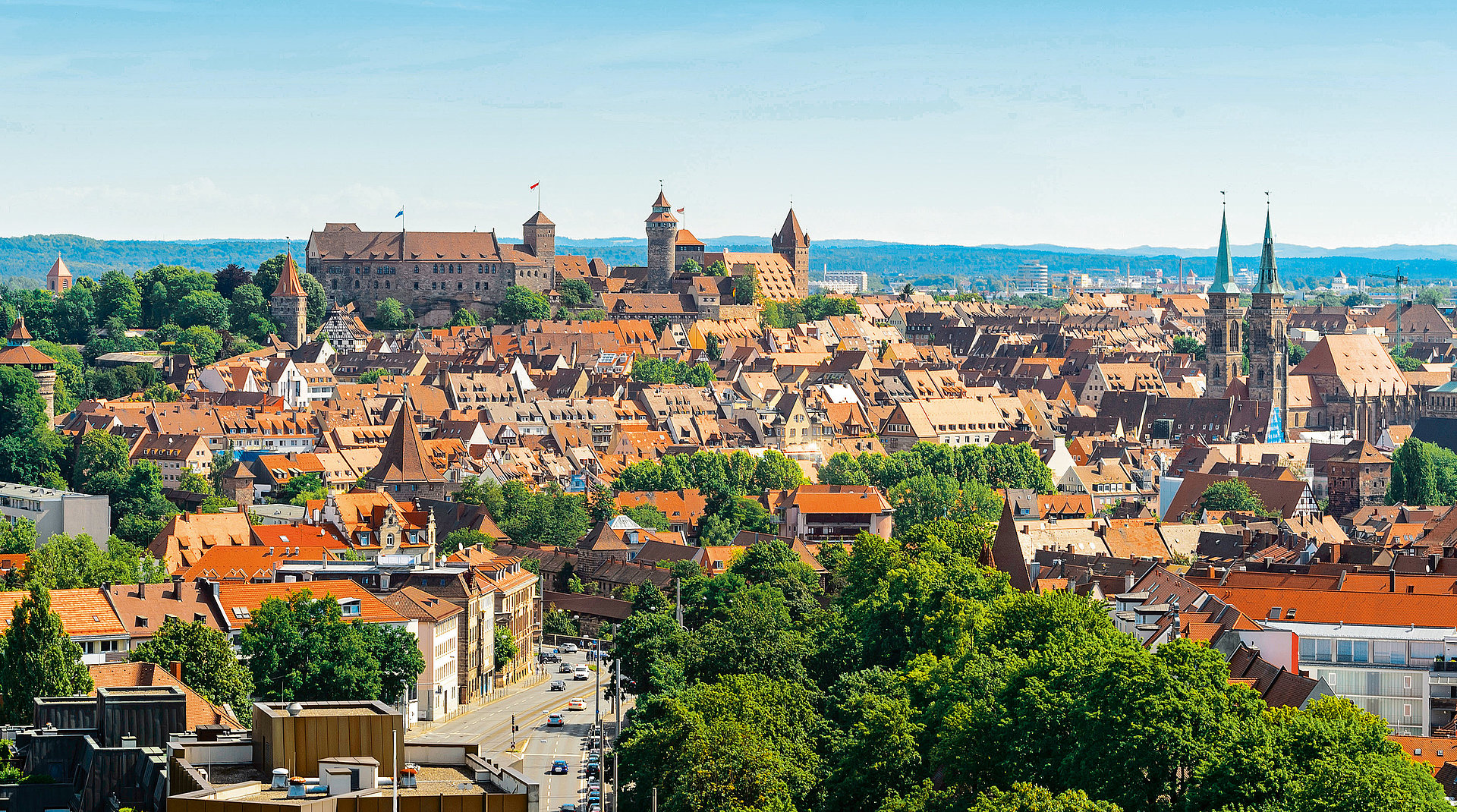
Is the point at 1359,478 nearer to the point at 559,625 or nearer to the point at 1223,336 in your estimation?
the point at 1223,336

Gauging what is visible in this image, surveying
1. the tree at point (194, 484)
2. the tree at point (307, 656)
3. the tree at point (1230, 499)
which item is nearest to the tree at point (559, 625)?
the tree at point (307, 656)

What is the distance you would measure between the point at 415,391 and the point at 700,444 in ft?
64.4

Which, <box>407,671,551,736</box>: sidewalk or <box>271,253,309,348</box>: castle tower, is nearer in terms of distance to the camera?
<box>407,671,551,736</box>: sidewalk

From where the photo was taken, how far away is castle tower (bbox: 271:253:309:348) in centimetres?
16900

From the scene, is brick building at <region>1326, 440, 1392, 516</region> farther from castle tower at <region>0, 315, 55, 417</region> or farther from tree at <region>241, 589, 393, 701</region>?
tree at <region>241, 589, 393, 701</region>

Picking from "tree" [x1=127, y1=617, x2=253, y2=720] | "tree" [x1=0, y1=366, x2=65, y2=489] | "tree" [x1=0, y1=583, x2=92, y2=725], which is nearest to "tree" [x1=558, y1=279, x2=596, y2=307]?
"tree" [x1=0, y1=366, x2=65, y2=489]

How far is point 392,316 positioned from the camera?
583 feet

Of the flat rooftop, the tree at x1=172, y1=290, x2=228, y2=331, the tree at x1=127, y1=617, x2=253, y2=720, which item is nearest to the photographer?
the flat rooftop

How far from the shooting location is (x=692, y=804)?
44.0m

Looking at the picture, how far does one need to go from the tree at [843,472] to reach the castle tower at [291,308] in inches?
1977

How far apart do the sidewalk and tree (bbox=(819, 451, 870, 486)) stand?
48495mm

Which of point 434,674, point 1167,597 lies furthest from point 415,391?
point 1167,597

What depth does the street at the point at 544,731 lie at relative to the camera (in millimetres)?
55250

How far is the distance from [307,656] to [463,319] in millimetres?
119451
